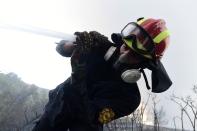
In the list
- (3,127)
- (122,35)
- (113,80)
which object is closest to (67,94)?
(113,80)

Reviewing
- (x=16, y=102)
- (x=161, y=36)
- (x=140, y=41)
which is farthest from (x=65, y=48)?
(x=16, y=102)

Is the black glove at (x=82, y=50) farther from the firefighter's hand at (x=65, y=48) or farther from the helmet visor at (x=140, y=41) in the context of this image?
the helmet visor at (x=140, y=41)

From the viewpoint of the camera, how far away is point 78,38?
14.5 ft

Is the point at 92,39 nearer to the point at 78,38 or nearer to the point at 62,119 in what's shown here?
the point at 78,38

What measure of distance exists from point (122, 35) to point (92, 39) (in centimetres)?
36

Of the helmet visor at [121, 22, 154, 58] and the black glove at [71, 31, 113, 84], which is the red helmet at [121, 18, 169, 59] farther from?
the black glove at [71, 31, 113, 84]

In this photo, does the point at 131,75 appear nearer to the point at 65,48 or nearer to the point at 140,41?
the point at 140,41

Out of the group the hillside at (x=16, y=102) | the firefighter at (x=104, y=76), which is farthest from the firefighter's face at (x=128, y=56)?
the hillside at (x=16, y=102)

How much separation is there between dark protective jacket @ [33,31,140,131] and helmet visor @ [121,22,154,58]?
39 cm

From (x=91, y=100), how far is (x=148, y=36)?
90 cm

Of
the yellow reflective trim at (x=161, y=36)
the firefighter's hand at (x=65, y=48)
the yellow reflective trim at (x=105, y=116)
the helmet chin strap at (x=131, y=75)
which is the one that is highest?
the yellow reflective trim at (x=161, y=36)

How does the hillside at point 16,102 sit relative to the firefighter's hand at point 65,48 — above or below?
above

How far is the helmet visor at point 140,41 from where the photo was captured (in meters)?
4.59

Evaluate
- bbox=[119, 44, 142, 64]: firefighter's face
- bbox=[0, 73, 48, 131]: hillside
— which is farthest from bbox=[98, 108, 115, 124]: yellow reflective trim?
bbox=[0, 73, 48, 131]: hillside
